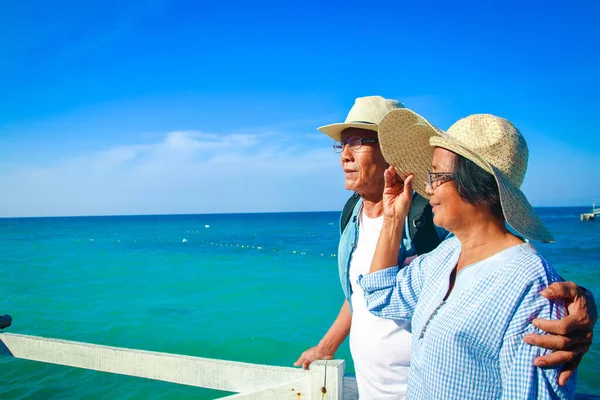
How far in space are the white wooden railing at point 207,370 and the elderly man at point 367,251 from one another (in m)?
0.14

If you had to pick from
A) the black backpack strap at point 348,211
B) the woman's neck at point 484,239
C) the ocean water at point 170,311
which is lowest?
the ocean water at point 170,311

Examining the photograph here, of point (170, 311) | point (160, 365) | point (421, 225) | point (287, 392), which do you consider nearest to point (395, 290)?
point (421, 225)

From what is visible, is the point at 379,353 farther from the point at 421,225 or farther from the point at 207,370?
the point at 207,370

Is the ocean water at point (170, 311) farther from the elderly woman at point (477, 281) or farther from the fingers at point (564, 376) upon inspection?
the fingers at point (564, 376)

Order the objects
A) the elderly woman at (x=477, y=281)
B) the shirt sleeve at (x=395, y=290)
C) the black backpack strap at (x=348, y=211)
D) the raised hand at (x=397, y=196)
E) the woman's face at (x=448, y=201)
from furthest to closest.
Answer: the black backpack strap at (x=348, y=211), the raised hand at (x=397, y=196), the shirt sleeve at (x=395, y=290), the woman's face at (x=448, y=201), the elderly woman at (x=477, y=281)

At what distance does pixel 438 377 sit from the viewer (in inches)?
59.4

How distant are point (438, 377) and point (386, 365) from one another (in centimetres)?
80

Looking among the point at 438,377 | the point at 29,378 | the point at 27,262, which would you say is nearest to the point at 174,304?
the point at 29,378

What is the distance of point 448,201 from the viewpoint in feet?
5.47

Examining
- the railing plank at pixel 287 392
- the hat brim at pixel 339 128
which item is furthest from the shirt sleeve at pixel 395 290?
the hat brim at pixel 339 128

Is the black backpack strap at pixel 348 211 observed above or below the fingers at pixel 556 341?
above

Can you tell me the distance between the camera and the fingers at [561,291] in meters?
1.25

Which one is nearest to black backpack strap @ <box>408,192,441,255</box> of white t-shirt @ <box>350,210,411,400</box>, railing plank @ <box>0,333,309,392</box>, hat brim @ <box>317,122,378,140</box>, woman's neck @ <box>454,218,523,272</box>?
white t-shirt @ <box>350,210,411,400</box>

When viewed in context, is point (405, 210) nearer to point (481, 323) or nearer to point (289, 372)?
point (481, 323)
